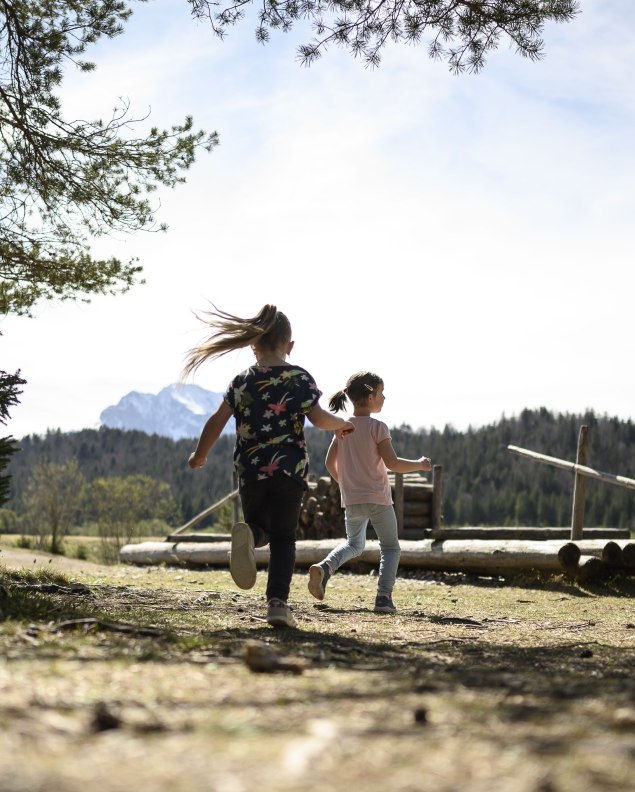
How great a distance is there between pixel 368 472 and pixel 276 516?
1.86 m

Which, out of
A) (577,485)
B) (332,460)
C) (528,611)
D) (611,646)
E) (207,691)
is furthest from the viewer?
(577,485)

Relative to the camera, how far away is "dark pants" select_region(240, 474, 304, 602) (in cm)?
521

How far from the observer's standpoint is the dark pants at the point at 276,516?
521 centimetres

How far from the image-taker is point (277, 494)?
17.2 ft

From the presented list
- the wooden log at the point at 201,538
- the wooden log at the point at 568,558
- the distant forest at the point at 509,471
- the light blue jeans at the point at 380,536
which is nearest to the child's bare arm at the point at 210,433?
the light blue jeans at the point at 380,536

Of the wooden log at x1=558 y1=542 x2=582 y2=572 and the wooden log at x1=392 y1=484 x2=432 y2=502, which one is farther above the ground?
the wooden log at x1=392 y1=484 x2=432 y2=502

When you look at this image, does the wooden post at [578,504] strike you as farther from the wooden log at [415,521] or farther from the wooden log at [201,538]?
the wooden log at [201,538]

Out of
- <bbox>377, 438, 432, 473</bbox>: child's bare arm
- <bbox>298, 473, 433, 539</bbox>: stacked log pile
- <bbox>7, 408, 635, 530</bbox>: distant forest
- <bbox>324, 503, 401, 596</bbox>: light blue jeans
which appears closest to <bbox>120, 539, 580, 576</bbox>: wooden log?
<bbox>298, 473, 433, 539</bbox>: stacked log pile

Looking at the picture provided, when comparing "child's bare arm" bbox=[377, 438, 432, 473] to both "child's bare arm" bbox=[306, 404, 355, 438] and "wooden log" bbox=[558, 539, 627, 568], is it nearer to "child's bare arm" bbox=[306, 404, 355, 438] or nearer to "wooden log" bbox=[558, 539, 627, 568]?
"child's bare arm" bbox=[306, 404, 355, 438]

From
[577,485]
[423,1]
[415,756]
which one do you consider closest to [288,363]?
[415,756]

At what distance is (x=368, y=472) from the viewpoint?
22.9ft

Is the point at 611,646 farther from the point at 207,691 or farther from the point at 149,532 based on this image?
the point at 149,532

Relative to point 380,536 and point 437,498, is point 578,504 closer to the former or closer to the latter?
point 437,498

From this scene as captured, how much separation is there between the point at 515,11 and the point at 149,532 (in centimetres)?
5760
